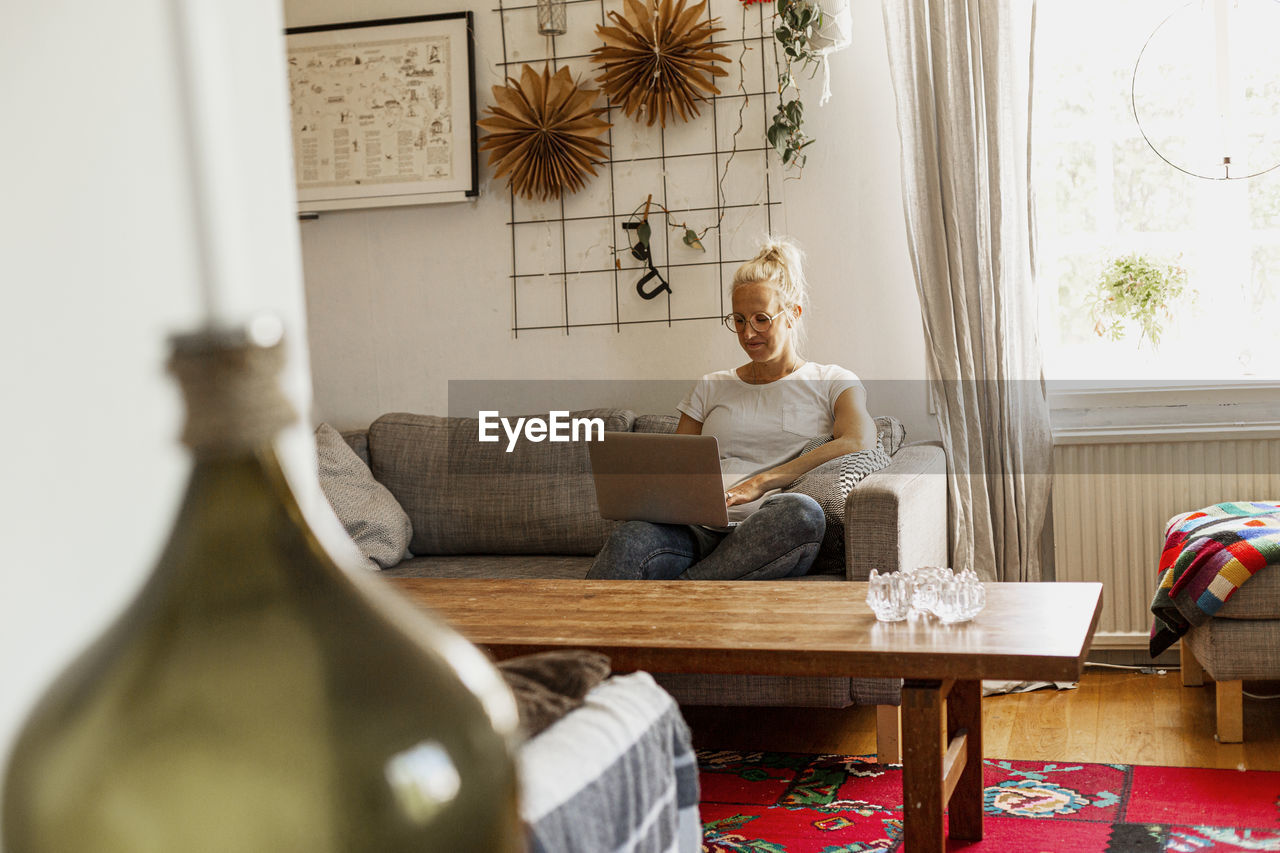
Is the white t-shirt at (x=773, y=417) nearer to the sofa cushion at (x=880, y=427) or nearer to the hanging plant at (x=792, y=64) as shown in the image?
the sofa cushion at (x=880, y=427)

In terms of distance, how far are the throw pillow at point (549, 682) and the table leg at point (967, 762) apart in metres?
1.41

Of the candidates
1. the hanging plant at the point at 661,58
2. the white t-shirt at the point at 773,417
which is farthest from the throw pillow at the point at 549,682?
the hanging plant at the point at 661,58

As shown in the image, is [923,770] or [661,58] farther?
[661,58]

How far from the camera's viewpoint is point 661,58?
137 inches

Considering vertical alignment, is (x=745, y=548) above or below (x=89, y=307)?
below

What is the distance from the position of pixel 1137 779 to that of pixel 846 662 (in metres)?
1.11

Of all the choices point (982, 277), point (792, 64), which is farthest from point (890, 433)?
point (792, 64)

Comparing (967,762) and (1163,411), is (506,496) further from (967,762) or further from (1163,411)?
(1163,411)

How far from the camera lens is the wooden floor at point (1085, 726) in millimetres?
2551

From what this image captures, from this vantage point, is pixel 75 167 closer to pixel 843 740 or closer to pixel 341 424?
pixel 843 740

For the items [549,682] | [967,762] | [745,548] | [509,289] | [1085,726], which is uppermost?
[509,289]

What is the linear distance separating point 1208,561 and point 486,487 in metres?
1.89

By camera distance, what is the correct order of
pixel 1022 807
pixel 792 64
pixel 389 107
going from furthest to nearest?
pixel 389 107
pixel 792 64
pixel 1022 807

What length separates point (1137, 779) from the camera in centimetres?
238
